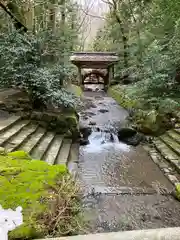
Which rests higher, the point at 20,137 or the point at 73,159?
the point at 20,137

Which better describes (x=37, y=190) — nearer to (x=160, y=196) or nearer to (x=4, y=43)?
(x=160, y=196)

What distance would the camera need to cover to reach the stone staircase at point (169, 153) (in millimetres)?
5520

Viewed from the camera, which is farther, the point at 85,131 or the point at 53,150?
the point at 85,131

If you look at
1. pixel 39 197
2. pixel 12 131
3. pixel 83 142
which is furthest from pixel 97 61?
pixel 39 197

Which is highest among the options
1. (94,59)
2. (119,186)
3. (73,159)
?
(94,59)

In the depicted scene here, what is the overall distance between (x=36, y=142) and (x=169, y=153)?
354cm

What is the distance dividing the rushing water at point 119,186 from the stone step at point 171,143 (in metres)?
0.71

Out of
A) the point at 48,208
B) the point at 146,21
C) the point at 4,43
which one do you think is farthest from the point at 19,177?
the point at 146,21

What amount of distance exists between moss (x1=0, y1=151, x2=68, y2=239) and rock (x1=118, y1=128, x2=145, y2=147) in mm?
4480

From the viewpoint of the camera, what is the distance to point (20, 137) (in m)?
5.44

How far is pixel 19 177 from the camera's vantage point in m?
3.18

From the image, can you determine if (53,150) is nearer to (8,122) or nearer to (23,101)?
(8,122)

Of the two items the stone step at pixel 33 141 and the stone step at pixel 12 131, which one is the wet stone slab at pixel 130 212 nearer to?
the stone step at pixel 33 141

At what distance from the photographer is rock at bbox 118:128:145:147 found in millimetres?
7754
